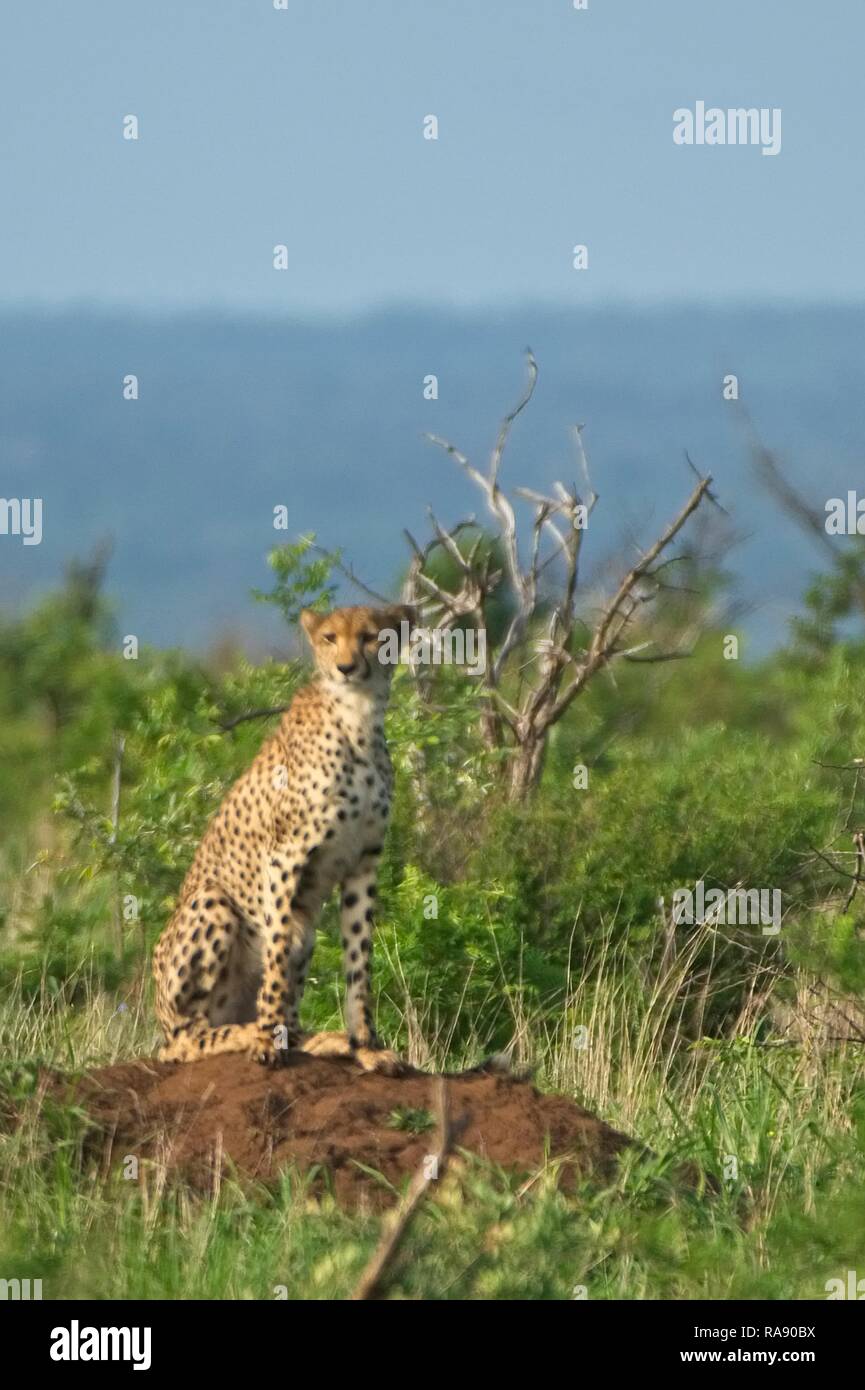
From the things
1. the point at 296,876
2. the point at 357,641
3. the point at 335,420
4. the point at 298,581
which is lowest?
the point at 296,876

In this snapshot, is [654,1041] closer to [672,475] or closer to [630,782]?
[630,782]

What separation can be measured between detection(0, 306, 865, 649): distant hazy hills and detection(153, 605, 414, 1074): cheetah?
234ft

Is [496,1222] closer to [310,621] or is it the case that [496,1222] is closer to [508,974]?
A: [310,621]

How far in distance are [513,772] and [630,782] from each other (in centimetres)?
77

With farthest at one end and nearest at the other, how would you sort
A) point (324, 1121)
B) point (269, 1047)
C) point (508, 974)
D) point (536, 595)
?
point (536, 595)
point (508, 974)
point (269, 1047)
point (324, 1121)

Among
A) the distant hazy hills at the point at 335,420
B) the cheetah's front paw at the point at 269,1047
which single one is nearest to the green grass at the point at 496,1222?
the cheetah's front paw at the point at 269,1047

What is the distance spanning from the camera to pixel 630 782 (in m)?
11.3

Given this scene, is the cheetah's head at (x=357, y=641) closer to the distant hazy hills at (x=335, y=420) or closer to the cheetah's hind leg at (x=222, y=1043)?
the cheetah's hind leg at (x=222, y=1043)

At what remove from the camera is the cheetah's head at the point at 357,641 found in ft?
25.4

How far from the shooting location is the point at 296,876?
7.80m

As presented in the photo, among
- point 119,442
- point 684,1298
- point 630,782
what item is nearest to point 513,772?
point 630,782

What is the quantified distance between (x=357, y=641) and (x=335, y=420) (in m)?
131

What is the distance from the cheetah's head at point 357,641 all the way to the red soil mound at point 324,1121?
1262 mm

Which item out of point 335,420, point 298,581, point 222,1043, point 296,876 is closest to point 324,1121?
point 222,1043
